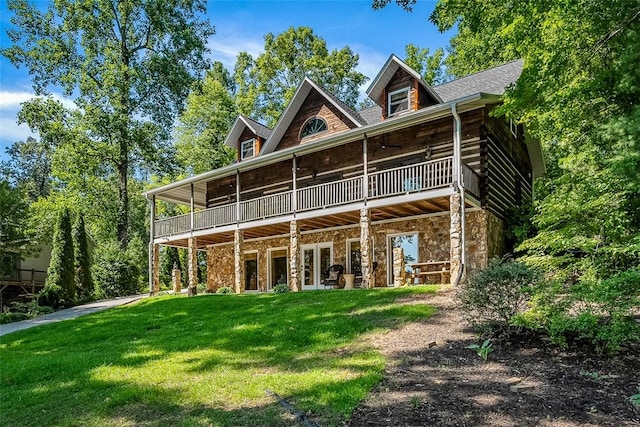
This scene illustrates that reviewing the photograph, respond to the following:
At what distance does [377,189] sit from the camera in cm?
1396

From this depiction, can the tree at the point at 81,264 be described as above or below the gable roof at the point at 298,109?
below

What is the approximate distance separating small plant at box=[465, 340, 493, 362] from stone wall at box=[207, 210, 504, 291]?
757 cm

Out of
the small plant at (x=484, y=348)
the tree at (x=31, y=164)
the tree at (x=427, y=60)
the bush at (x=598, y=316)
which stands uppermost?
the tree at (x=427, y=60)

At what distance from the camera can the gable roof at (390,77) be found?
51.2 ft

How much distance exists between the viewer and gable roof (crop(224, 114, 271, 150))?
21547 mm

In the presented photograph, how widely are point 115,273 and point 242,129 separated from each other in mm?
10129

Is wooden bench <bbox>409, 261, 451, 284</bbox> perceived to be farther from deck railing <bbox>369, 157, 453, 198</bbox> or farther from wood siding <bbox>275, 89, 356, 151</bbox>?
wood siding <bbox>275, 89, 356, 151</bbox>

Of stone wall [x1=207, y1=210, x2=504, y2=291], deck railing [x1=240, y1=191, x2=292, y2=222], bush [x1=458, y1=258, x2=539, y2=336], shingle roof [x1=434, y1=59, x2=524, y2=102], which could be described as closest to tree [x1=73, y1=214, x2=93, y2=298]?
stone wall [x1=207, y1=210, x2=504, y2=291]

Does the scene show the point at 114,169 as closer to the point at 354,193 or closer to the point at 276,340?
the point at 354,193

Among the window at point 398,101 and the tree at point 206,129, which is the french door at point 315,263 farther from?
the tree at point 206,129

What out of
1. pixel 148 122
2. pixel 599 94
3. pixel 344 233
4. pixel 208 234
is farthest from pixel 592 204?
pixel 148 122

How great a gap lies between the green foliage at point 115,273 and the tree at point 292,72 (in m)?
13.4

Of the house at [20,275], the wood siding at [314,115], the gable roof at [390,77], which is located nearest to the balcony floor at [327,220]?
the wood siding at [314,115]

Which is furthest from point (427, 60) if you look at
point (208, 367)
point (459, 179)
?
point (208, 367)
